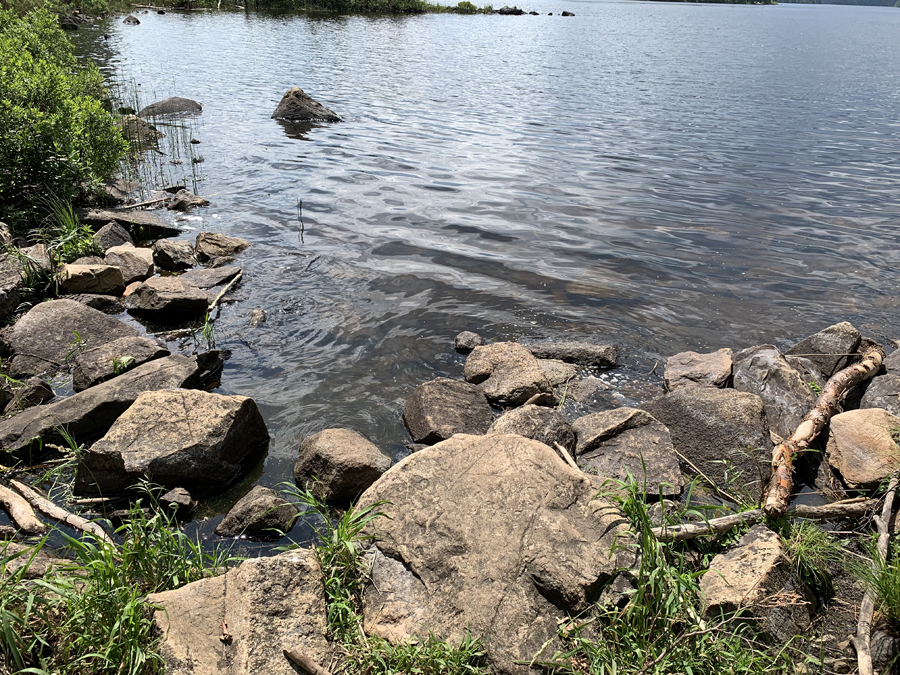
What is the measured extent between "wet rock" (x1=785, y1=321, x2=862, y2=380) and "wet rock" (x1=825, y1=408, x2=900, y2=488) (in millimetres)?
1413

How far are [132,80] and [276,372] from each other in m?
23.1

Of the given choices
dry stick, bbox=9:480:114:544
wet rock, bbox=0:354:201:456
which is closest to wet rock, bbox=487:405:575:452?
dry stick, bbox=9:480:114:544

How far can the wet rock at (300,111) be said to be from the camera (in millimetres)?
21828

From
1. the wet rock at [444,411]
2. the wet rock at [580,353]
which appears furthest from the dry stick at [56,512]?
the wet rock at [580,353]

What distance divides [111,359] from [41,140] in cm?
569

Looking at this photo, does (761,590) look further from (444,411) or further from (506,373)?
(506,373)

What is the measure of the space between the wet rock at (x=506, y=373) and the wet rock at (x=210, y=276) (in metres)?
4.41

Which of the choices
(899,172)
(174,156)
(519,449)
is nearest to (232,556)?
(519,449)

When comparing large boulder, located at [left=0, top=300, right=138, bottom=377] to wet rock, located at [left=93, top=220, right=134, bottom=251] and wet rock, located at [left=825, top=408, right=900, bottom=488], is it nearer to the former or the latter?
wet rock, located at [left=93, top=220, right=134, bottom=251]

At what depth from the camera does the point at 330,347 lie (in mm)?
8070

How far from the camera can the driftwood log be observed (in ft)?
13.9

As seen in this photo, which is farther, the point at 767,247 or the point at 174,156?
the point at 174,156

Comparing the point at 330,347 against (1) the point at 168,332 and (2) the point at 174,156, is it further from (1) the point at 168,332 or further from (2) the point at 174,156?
(2) the point at 174,156

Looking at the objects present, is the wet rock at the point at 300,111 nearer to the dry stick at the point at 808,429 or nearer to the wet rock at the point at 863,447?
the dry stick at the point at 808,429
